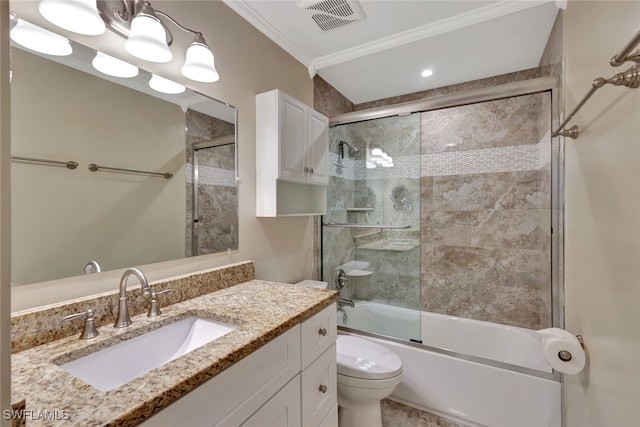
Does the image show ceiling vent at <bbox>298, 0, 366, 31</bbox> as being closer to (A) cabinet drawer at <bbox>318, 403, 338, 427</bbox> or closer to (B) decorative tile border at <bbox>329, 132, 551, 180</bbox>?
(B) decorative tile border at <bbox>329, 132, 551, 180</bbox>

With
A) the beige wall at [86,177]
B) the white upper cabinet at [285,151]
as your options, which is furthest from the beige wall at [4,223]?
the white upper cabinet at [285,151]

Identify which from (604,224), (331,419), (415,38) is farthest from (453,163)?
(331,419)

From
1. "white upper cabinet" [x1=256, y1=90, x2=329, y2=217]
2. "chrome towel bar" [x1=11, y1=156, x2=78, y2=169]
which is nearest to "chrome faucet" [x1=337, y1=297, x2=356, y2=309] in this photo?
"white upper cabinet" [x1=256, y1=90, x2=329, y2=217]

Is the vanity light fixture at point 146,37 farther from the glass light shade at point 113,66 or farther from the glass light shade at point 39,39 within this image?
the glass light shade at point 39,39

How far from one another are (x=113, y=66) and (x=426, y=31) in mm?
1816

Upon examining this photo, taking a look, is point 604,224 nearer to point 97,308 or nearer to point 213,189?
point 213,189

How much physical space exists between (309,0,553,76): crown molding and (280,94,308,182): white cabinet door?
58 centimetres

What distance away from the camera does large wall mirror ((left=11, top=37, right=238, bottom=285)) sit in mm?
854

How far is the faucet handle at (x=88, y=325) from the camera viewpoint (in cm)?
88

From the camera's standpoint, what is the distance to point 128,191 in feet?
3.60

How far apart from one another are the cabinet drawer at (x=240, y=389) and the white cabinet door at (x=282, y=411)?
0.02 meters

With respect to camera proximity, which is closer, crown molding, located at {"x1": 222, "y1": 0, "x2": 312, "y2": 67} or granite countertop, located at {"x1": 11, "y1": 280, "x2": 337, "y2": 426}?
granite countertop, located at {"x1": 11, "y1": 280, "x2": 337, "y2": 426}

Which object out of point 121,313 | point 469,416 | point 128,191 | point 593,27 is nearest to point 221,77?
point 128,191

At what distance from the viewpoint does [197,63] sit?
1259 millimetres
